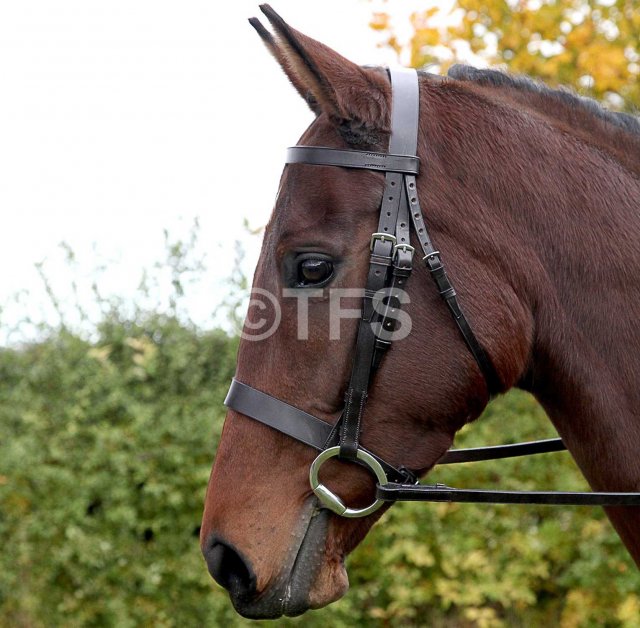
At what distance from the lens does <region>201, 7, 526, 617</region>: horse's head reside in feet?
7.12

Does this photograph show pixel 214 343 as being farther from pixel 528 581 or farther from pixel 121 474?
pixel 528 581

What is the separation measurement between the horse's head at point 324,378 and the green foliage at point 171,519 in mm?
3436

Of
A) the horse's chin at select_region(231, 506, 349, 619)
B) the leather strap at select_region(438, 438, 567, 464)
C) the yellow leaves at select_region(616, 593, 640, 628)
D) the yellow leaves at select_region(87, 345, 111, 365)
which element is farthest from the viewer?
the yellow leaves at select_region(87, 345, 111, 365)

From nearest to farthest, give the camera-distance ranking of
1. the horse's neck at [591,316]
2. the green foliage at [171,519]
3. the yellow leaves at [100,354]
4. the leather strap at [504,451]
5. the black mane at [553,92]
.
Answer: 1. the horse's neck at [591,316]
2. the black mane at [553,92]
3. the leather strap at [504,451]
4. the green foliage at [171,519]
5. the yellow leaves at [100,354]

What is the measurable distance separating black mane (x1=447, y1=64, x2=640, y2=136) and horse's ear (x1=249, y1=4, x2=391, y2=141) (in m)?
0.36

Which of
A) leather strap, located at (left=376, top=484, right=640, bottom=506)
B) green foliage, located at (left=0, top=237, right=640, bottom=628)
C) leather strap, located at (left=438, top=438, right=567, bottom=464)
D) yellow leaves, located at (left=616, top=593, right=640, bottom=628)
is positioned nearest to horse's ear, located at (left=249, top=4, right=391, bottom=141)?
leather strap, located at (left=376, top=484, right=640, bottom=506)

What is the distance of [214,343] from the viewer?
5898mm

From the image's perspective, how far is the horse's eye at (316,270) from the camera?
7.27ft

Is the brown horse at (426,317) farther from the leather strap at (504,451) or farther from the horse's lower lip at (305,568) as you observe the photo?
the leather strap at (504,451)

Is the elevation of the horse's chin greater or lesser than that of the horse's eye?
lesser

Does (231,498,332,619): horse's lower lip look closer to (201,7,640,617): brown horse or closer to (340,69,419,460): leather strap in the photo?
(201,7,640,617): brown horse

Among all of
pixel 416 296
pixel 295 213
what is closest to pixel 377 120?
pixel 295 213

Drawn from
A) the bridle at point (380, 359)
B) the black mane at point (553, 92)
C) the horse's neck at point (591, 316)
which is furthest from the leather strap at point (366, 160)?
the black mane at point (553, 92)

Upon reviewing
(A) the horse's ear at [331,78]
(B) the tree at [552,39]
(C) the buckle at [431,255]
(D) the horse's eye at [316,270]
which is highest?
(A) the horse's ear at [331,78]
